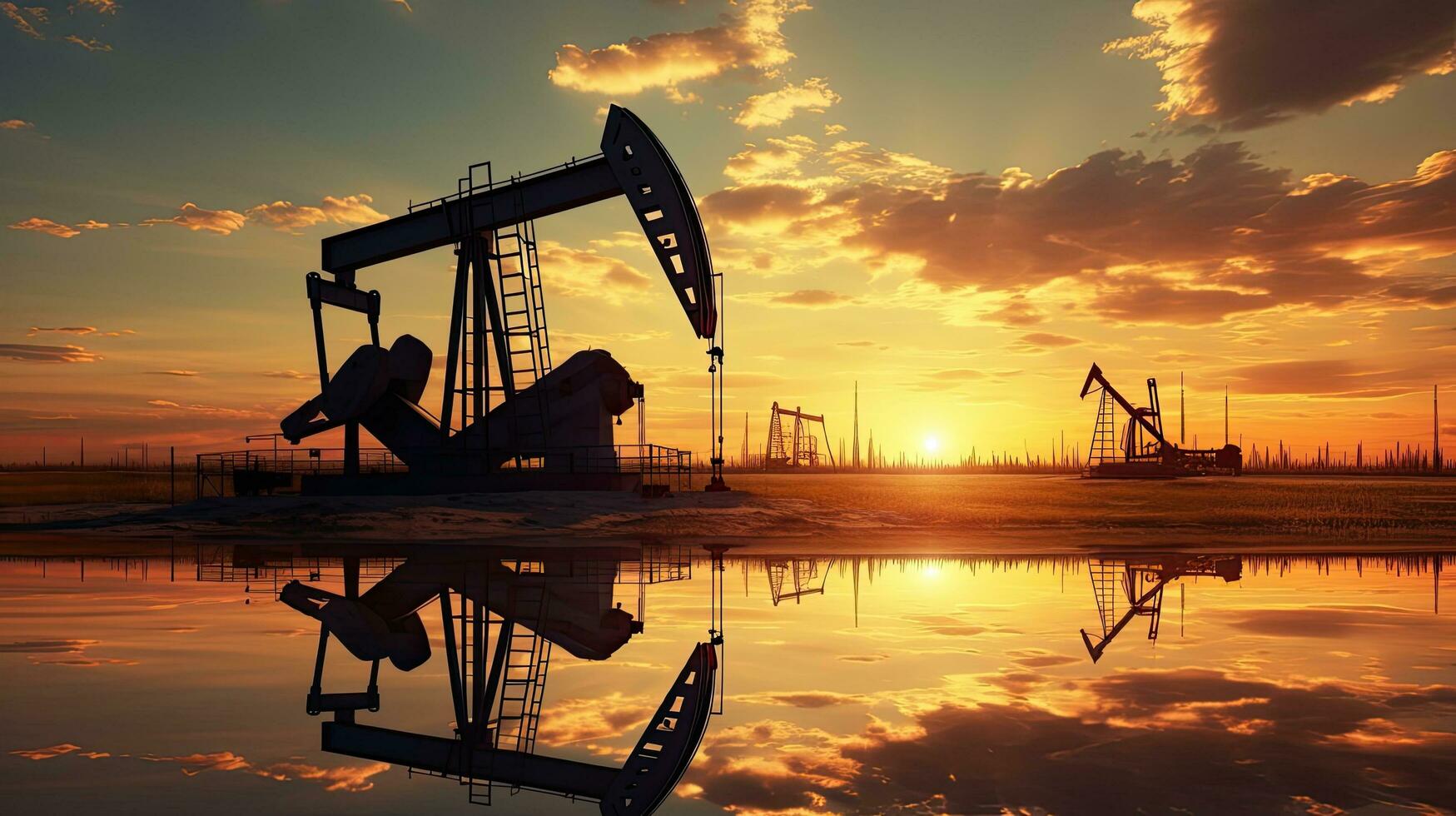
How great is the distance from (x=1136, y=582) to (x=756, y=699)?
8633 millimetres

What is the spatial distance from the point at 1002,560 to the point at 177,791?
1444cm

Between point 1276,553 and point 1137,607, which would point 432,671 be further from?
point 1276,553

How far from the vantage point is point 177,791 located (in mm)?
4457

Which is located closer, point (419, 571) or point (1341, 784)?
point (1341, 784)

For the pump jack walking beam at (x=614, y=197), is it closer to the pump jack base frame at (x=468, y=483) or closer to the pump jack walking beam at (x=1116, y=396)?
the pump jack base frame at (x=468, y=483)

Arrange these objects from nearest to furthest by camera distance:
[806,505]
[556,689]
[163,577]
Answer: [556,689]
[163,577]
[806,505]

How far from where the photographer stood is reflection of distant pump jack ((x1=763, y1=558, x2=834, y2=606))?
39.7 feet

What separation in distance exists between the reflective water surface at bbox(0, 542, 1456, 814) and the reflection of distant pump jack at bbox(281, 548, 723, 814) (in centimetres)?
4

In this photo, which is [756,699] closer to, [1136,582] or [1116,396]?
[1136,582]

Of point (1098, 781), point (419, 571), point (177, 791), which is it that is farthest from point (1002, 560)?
point (177, 791)

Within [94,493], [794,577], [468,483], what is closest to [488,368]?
[468,483]

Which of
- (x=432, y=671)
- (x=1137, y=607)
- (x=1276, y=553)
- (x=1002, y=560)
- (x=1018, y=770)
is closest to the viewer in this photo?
(x=1018, y=770)

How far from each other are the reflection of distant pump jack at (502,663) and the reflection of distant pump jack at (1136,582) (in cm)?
386

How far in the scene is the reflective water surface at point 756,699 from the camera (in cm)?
453
